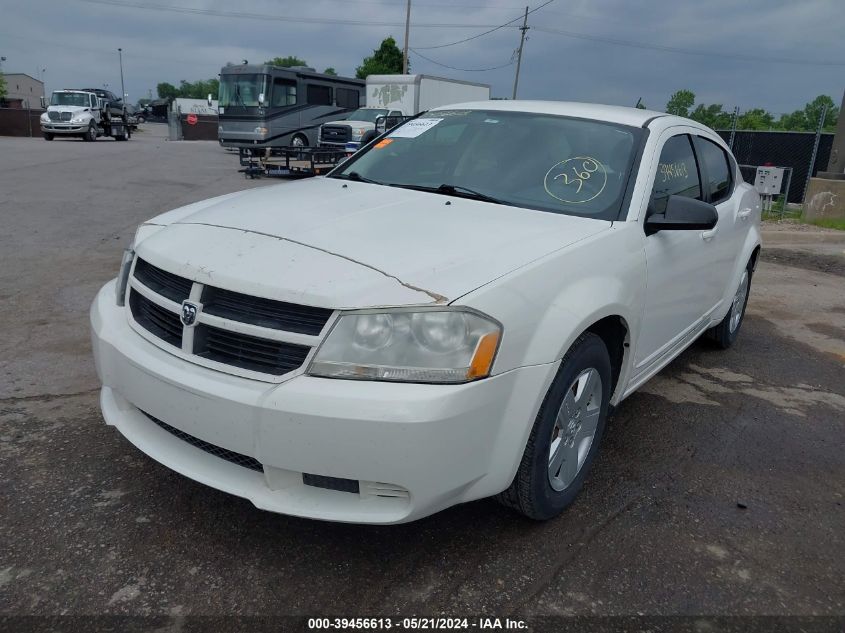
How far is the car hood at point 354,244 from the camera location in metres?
2.26

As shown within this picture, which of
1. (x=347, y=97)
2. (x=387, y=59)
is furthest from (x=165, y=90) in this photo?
(x=347, y=97)

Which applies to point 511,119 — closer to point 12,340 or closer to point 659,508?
point 659,508

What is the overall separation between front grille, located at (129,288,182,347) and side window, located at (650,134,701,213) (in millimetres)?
2149

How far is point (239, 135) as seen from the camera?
23.9 metres

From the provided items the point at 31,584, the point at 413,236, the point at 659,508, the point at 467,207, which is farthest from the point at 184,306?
the point at 659,508

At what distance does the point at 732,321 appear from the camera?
5.21 m

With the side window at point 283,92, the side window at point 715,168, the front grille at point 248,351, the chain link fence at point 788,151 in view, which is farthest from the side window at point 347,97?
the front grille at point 248,351

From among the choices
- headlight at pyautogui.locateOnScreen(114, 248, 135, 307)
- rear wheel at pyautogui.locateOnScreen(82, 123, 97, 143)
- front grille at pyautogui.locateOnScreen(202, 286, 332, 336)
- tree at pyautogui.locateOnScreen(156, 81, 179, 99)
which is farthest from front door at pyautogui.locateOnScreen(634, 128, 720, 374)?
tree at pyautogui.locateOnScreen(156, 81, 179, 99)

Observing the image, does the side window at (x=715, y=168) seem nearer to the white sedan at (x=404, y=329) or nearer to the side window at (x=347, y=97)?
the white sedan at (x=404, y=329)

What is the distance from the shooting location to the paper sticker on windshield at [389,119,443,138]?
400 cm

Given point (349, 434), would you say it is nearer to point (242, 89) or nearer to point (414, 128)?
point (414, 128)

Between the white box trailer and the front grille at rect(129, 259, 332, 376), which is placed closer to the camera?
the front grille at rect(129, 259, 332, 376)

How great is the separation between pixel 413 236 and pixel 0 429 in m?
2.29

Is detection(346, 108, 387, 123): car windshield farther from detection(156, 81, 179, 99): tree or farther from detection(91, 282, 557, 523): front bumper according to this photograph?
detection(156, 81, 179, 99): tree
